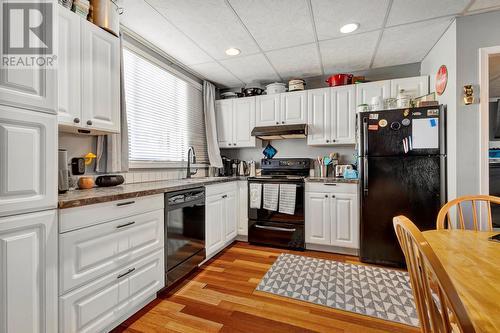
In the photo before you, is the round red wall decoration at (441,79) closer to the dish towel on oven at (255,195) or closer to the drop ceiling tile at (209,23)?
the drop ceiling tile at (209,23)

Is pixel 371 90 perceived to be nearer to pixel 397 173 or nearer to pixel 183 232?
Answer: pixel 397 173

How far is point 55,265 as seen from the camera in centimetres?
118

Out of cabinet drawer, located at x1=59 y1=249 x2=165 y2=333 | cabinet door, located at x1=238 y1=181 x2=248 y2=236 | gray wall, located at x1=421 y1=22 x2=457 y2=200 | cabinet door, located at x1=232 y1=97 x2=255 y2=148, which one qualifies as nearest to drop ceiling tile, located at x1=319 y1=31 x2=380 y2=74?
gray wall, located at x1=421 y1=22 x2=457 y2=200

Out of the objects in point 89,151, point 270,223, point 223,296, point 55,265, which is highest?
point 89,151

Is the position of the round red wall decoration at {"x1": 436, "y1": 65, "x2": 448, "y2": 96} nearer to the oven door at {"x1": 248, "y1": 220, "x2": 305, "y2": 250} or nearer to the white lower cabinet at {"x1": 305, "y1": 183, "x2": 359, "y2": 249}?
the white lower cabinet at {"x1": 305, "y1": 183, "x2": 359, "y2": 249}

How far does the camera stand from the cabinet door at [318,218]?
282 cm

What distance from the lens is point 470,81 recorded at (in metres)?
2.05

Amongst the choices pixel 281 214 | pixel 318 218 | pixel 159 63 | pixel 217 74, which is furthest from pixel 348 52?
pixel 159 63

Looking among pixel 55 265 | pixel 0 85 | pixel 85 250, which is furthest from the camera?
pixel 85 250

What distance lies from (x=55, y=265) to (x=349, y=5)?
2668mm

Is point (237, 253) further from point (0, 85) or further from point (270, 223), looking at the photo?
point (0, 85)

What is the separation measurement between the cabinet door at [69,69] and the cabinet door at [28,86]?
346mm

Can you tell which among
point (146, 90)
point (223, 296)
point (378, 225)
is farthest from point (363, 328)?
point (146, 90)

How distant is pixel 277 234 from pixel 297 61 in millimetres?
2239
